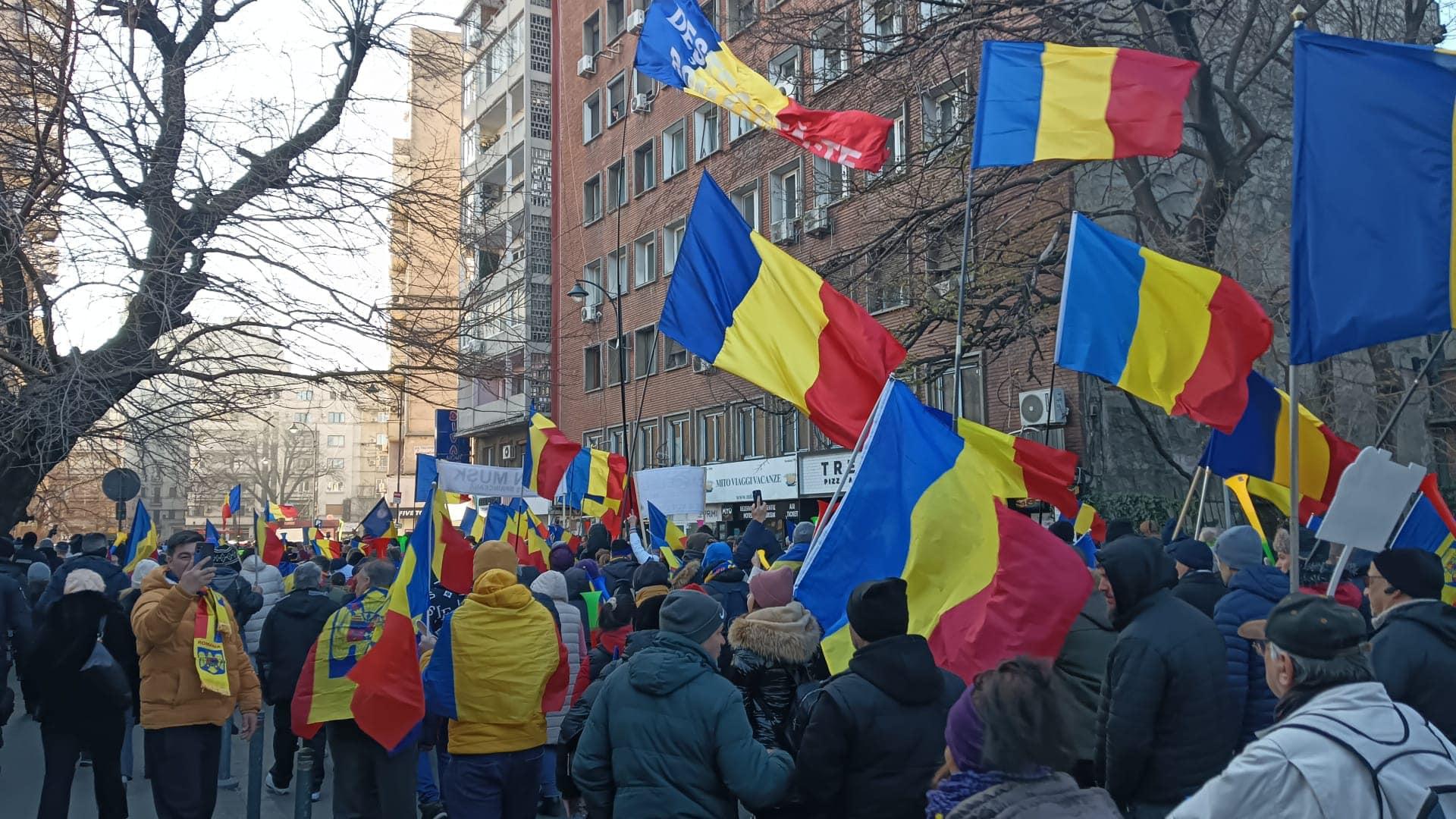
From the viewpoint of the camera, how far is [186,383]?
11.5m

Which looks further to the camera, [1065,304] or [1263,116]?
[1263,116]

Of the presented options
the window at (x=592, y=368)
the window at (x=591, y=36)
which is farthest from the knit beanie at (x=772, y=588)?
the window at (x=591, y=36)

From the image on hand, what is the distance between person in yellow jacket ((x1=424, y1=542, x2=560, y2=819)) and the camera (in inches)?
230

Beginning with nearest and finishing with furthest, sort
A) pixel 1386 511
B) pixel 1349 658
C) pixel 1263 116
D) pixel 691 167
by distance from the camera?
pixel 1349 658 < pixel 1386 511 < pixel 1263 116 < pixel 691 167

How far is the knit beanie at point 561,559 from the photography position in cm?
1076

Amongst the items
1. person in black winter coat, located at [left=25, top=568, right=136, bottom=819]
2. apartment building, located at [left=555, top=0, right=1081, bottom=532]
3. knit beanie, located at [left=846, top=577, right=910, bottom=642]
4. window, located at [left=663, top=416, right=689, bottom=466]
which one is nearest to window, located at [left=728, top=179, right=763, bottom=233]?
apartment building, located at [left=555, top=0, right=1081, bottom=532]

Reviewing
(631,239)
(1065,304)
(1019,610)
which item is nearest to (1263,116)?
(1065,304)

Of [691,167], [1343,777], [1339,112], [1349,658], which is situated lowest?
[1343,777]

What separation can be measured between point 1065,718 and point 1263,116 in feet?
60.2

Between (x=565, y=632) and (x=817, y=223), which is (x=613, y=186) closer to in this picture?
(x=817, y=223)

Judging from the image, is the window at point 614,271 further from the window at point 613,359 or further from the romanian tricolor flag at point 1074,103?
the romanian tricolor flag at point 1074,103

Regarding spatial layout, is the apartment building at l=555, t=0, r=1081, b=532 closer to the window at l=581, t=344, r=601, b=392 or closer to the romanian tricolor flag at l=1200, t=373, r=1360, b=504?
the window at l=581, t=344, r=601, b=392

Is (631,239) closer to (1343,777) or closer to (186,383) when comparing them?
(186,383)

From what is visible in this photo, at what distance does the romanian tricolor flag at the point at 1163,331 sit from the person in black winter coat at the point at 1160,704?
2.89 metres
